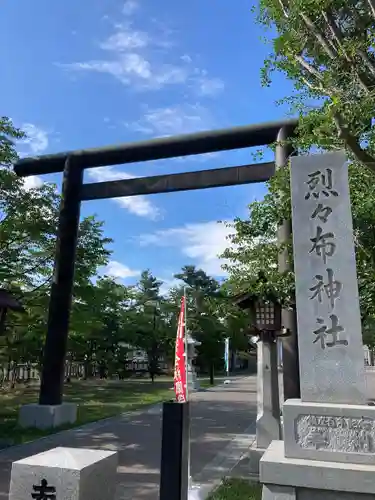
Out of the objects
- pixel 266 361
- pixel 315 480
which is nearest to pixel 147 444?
pixel 266 361

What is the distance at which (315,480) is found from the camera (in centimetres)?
368

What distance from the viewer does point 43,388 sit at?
10.6 meters

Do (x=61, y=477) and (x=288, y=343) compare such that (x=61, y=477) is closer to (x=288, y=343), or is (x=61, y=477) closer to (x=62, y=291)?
(x=288, y=343)

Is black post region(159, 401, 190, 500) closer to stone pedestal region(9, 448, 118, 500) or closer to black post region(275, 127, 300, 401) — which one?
stone pedestal region(9, 448, 118, 500)

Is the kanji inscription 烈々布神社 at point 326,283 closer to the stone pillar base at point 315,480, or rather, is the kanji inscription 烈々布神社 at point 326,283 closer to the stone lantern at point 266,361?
the stone pillar base at point 315,480

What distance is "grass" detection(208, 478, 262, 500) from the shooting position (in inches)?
230

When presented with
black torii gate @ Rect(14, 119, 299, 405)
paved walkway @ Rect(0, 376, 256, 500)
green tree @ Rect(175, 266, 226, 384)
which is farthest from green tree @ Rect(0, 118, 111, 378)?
green tree @ Rect(175, 266, 226, 384)

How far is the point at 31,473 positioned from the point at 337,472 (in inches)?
105

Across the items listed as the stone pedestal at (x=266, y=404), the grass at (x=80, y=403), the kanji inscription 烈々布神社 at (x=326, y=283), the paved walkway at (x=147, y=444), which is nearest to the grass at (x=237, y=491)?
the paved walkway at (x=147, y=444)

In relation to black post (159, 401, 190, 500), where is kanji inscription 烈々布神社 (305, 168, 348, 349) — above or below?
above

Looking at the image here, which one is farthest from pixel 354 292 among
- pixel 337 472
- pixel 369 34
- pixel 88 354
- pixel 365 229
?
pixel 88 354

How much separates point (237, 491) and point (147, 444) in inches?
151

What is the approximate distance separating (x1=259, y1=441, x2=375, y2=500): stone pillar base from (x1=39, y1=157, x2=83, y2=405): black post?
783cm

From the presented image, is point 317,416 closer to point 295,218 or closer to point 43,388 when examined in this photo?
point 295,218
